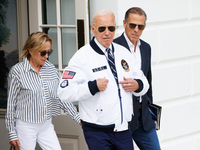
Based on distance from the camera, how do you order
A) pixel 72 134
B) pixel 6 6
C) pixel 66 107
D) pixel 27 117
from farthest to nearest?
pixel 6 6
pixel 72 134
pixel 66 107
pixel 27 117

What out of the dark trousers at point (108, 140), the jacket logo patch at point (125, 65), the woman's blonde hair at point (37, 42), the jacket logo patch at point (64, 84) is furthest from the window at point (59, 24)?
the dark trousers at point (108, 140)

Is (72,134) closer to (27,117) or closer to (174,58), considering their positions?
(27,117)

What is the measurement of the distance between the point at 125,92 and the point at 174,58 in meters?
1.82

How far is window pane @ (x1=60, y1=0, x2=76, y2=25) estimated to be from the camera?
3670 mm

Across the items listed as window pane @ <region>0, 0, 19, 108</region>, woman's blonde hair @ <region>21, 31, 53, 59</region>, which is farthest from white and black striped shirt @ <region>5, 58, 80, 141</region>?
window pane @ <region>0, 0, 19, 108</region>

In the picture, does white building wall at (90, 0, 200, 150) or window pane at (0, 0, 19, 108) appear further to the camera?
window pane at (0, 0, 19, 108)

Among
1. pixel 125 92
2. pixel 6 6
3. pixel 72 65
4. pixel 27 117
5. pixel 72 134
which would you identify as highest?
pixel 6 6

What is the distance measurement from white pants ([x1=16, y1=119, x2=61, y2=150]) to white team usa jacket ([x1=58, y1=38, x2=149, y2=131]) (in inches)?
26.3

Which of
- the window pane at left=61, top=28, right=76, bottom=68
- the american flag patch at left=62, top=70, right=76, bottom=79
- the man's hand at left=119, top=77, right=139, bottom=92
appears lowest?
the man's hand at left=119, top=77, right=139, bottom=92

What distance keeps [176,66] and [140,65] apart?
1.28 metres

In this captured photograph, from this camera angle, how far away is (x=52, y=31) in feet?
12.4

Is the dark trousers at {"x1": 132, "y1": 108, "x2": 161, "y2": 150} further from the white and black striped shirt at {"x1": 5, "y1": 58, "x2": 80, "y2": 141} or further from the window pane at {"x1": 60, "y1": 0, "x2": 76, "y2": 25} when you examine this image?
the window pane at {"x1": 60, "y1": 0, "x2": 76, "y2": 25}

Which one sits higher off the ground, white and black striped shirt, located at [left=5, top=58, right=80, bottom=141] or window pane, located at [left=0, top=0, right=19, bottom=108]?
window pane, located at [left=0, top=0, right=19, bottom=108]

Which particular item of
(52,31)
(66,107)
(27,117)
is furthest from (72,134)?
(52,31)
